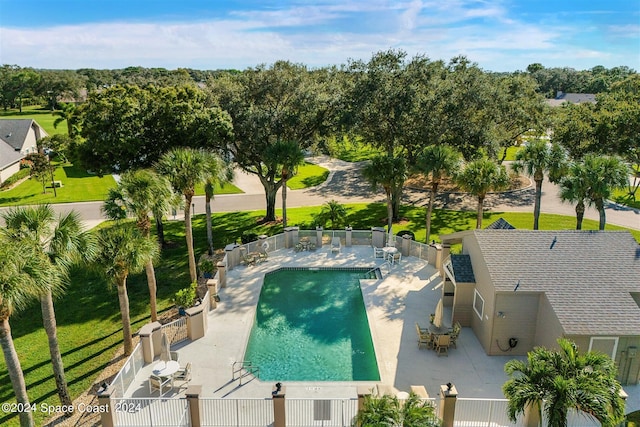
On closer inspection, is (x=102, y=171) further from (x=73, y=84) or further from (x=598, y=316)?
(x=73, y=84)

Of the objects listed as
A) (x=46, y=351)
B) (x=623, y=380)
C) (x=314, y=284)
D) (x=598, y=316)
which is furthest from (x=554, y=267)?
(x=46, y=351)

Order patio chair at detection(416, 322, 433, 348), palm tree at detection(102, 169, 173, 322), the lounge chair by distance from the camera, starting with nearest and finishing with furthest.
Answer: patio chair at detection(416, 322, 433, 348), palm tree at detection(102, 169, 173, 322), the lounge chair

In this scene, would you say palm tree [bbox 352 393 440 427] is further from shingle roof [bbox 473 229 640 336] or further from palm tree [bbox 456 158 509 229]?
palm tree [bbox 456 158 509 229]

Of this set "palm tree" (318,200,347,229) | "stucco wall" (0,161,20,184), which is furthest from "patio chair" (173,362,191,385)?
"stucco wall" (0,161,20,184)

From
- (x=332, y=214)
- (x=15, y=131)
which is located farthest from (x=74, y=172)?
(x=332, y=214)

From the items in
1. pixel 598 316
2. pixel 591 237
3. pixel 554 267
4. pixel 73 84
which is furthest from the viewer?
pixel 73 84
